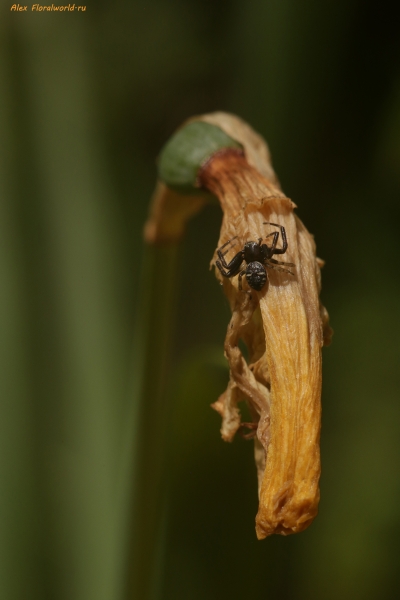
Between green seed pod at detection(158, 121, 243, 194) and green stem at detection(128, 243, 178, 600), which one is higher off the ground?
green seed pod at detection(158, 121, 243, 194)

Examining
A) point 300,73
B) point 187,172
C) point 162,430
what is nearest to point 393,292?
point 300,73

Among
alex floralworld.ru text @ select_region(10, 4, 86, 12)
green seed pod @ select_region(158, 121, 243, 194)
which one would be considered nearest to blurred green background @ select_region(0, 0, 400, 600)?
alex floralworld.ru text @ select_region(10, 4, 86, 12)

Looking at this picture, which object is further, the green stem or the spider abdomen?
the green stem

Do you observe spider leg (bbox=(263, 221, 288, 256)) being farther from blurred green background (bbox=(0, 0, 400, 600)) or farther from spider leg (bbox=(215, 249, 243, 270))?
blurred green background (bbox=(0, 0, 400, 600))

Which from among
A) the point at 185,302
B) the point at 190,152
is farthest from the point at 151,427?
the point at 185,302

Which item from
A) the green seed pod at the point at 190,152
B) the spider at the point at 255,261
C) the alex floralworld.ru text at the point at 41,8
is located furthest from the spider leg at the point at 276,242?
the alex floralworld.ru text at the point at 41,8

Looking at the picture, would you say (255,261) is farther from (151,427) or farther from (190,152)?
(151,427)

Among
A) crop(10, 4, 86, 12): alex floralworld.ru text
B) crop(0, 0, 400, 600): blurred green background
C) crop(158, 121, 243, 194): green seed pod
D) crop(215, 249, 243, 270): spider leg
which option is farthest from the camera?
crop(10, 4, 86, 12): alex floralworld.ru text
